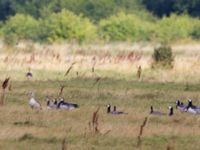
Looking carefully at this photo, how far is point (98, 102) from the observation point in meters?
24.7

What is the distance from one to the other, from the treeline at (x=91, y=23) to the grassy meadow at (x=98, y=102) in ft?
48.5

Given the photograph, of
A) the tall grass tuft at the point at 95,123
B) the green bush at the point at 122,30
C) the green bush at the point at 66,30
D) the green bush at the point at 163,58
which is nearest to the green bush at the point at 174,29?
the green bush at the point at 122,30

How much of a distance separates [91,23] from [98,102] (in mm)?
50181

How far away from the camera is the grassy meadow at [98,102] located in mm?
17906

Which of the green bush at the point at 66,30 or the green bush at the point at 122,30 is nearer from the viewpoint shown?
the green bush at the point at 66,30

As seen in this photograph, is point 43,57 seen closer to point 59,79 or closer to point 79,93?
point 59,79

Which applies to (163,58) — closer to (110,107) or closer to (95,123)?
(110,107)

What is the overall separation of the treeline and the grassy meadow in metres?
14.8

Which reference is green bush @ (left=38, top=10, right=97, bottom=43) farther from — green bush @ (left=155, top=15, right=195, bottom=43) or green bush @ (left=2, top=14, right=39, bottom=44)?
green bush @ (left=2, top=14, right=39, bottom=44)

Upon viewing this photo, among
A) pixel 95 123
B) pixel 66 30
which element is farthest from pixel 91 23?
pixel 95 123

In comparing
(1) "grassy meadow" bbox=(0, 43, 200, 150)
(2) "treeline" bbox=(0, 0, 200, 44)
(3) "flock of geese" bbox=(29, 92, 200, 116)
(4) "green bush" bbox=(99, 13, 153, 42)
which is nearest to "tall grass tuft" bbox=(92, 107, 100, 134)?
(1) "grassy meadow" bbox=(0, 43, 200, 150)

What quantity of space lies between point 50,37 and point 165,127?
4201 cm

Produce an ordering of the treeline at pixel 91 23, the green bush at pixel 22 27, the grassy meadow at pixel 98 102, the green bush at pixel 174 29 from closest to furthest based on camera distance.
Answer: the grassy meadow at pixel 98 102 < the treeline at pixel 91 23 < the green bush at pixel 174 29 < the green bush at pixel 22 27

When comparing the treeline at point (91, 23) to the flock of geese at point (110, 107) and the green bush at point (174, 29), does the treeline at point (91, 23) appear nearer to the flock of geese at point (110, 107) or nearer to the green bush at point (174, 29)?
the green bush at point (174, 29)
